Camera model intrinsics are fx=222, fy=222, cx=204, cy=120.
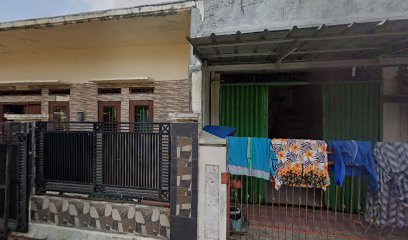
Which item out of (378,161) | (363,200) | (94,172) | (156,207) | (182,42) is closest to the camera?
(378,161)

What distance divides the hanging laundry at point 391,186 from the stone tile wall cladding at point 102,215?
3.82 meters

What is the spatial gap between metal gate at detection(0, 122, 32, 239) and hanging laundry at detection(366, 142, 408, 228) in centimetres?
682

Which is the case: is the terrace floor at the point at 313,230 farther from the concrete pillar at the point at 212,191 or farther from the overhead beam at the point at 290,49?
the overhead beam at the point at 290,49

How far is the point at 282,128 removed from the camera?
402 inches

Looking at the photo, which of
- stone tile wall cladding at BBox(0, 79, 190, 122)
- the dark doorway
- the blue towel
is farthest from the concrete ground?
the dark doorway

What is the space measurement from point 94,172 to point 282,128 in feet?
26.8

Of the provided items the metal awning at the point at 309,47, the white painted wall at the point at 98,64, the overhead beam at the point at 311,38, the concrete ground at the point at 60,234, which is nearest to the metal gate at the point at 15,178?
the concrete ground at the point at 60,234

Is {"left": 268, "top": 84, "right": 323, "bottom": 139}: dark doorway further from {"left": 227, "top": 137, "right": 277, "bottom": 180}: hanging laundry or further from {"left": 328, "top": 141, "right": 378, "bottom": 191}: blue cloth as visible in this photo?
{"left": 227, "top": 137, "right": 277, "bottom": 180}: hanging laundry

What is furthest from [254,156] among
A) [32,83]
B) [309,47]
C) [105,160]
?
[32,83]

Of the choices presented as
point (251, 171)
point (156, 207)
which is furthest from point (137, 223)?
point (251, 171)

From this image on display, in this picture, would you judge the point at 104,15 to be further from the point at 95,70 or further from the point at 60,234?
the point at 60,234

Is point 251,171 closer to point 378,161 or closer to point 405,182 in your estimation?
point 378,161

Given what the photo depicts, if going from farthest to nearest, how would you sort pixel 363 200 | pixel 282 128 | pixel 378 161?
pixel 282 128
pixel 363 200
pixel 378 161

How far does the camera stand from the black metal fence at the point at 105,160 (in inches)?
165
